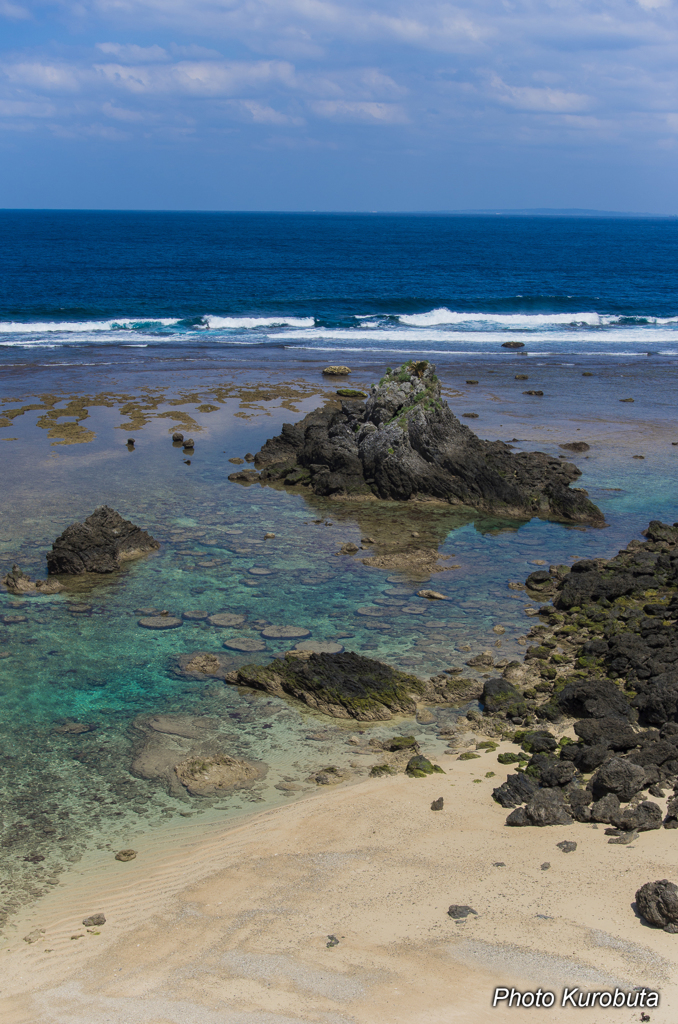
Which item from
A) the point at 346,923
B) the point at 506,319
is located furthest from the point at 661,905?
the point at 506,319

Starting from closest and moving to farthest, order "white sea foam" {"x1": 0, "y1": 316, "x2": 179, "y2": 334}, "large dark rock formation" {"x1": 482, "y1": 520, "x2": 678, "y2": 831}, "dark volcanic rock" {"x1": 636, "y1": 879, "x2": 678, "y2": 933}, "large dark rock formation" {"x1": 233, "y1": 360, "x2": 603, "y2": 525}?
"dark volcanic rock" {"x1": 636, "y1": 879, "x2": 678, "y2": 933}
"large dark rock formation" {"x1": 482, "y1": 520, "x2": 678, "y2": 831}
"large dark rock formation" {"x1": 233, "y1": 360, "x2": 603, "y2": 525}
"white sea foam" {"x1": 0, "y1": 316, "x2": 179, "y2": 334}

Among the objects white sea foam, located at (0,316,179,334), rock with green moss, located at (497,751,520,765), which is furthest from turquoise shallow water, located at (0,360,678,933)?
white sea foam, located at (0,316,179,334)

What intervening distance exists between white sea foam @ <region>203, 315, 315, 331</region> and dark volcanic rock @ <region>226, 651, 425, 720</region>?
41.9 metres

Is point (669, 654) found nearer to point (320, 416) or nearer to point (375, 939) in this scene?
point (375, 939)

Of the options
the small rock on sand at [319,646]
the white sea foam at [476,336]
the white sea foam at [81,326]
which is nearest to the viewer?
the small rock on sand at [319,646]

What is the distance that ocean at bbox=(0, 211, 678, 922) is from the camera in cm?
1011

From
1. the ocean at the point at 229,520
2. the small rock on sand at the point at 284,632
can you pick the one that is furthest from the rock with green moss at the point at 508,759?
the small rock on sand at the point at 284,632

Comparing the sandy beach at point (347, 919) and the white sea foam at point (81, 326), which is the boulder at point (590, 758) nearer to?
the sandy beach at point (347, 919)

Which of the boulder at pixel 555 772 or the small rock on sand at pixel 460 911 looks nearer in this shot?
the small rock on sand at pixel 460 911

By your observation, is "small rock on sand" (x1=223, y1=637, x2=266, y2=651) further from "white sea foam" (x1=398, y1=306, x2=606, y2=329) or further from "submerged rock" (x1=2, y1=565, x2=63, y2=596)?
"white sea foam" (x1=398, y1=306, x2=606, y2=329)

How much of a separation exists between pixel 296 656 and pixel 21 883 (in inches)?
206

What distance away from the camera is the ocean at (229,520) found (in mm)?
10109

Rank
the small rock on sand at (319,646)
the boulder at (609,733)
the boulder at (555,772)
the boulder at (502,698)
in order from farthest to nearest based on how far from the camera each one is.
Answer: the small rock on sand at (319,646)
the boulder at (502,698)
the boulder at (609,733)
the boulder at (555,772)

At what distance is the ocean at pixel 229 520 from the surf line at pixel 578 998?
12.3ft
